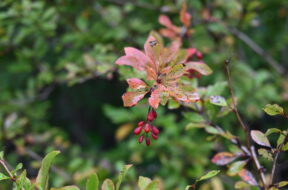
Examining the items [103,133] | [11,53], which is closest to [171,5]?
[11,53]

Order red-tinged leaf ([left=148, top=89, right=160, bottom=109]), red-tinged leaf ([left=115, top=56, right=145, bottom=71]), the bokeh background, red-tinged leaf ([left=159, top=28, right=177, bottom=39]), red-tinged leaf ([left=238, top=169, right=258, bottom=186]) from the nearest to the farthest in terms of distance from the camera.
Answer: red-tinged leaf ([left=148, top=89, right=160, bottom=109]) < red-tinged leaf ([left=115, top=56, right=145, bottom=71]) < red-tinged leaf ([left=238, top=169, right=258, bottom=186]) < red-tinged leaf ([left=159, top=28, right=177, bottom=39]) < the bokeh background

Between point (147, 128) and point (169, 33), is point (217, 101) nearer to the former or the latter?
point (147, 128)

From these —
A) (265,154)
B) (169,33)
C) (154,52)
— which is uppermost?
(154,52)

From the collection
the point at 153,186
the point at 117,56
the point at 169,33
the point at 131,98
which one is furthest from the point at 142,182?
the point at 117,56

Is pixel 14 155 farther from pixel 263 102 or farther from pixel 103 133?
pixel 263 102

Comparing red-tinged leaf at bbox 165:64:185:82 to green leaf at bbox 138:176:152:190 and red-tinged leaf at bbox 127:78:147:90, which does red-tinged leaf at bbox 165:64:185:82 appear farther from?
green leaf at bbox 138:176:152:190

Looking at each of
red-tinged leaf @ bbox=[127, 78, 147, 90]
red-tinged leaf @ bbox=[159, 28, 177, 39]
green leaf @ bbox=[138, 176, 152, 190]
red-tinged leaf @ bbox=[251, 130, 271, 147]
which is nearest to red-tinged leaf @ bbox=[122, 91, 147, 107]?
red-tinged leaf @ bbox=[127, 78, 147, 90]

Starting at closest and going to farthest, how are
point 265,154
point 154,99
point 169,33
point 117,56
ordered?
point 154,99, point 265,154, point 169,33, point 117,56

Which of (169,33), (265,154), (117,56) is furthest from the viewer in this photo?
(117,56)

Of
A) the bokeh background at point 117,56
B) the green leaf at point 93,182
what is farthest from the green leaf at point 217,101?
the bokeh background at point 117,56
